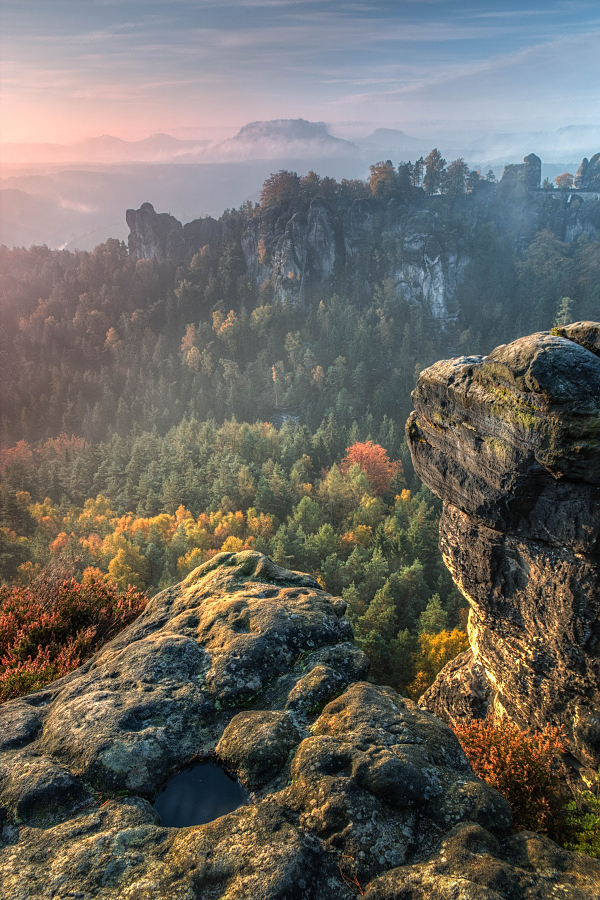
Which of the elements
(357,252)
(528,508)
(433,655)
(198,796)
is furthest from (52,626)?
(357,252)

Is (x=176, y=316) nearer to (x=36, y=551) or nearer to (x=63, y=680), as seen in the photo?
(x=36, y=551)

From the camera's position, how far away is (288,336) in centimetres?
12200

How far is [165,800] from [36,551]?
168ft

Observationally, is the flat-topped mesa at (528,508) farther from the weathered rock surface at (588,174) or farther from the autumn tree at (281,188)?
the weathered rock surface at (588,174)

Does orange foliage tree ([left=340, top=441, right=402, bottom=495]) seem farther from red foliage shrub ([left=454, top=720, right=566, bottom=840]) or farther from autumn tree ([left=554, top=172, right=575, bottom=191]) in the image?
autumn tree ([left=554, top=172, right=575, bottom=191])

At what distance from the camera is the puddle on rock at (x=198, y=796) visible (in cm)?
859

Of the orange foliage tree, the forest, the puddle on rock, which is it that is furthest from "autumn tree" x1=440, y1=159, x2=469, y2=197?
the puddle on rock

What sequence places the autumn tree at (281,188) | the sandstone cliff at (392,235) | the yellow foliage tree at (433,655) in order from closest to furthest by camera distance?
the yellow foliage tree at (433,655) < the sandstone cliff at (392,235) < the autumn tree at (281,188)

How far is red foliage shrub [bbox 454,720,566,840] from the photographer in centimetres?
1070

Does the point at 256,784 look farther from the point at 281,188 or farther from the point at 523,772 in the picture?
the point at 281,188

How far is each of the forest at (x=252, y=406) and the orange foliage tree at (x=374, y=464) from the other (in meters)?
0.34

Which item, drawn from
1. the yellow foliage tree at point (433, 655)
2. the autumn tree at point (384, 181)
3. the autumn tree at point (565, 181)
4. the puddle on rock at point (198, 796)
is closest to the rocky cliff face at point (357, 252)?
the autumn tree at point (384, 181)

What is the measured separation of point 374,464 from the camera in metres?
75.7

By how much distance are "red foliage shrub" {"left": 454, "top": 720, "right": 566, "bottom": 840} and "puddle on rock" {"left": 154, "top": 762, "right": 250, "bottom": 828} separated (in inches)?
202
